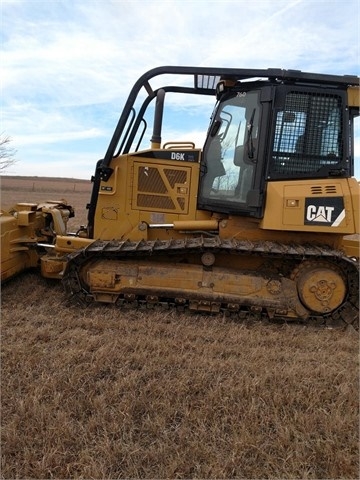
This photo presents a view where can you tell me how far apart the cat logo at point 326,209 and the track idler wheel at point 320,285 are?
0.53m

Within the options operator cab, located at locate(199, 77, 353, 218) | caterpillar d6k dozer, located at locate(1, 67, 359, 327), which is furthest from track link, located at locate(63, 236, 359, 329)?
operator cab, located at locate(199, 77, 353, 218)

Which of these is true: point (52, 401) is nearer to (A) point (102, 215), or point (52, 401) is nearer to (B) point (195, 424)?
(B) point (195, 424)

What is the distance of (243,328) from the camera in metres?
4.54

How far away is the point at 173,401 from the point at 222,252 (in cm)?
225

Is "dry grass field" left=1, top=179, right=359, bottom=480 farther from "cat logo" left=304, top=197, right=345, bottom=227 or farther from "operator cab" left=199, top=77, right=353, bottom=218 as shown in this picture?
"operator cab" left=199, top=77, right=353, bottom=218

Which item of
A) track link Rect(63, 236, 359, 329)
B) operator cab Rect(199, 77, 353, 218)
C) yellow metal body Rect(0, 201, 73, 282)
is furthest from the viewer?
yellow metal body Rect(0, 201, 73, 282)

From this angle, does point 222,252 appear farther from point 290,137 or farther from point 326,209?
point 290,137

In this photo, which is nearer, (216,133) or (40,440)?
(40,440)

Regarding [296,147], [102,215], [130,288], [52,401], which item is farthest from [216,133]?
[52,401]

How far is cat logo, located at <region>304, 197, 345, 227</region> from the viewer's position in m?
4.73

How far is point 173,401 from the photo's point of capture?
2.97 meters

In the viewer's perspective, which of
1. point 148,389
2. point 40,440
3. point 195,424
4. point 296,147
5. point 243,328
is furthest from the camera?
point 296,147

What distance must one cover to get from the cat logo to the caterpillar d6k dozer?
0.04ft

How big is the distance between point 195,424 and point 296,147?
3.48 metres
